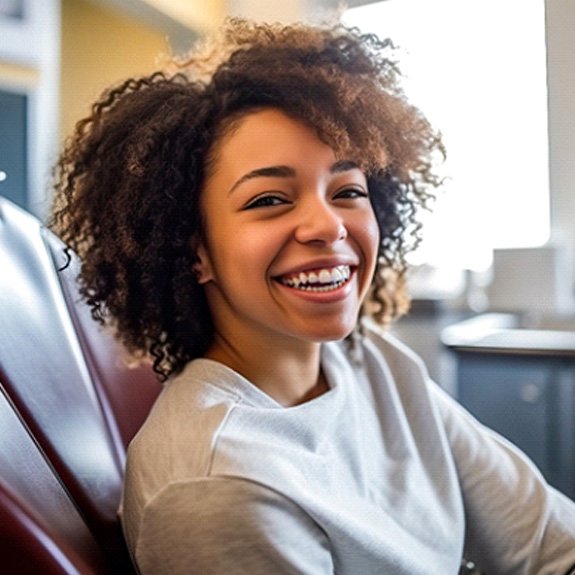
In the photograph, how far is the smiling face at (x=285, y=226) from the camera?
2.49 ft

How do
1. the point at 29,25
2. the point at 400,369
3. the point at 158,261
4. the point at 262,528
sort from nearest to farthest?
the point at 262,528
the point at 158,261
the point at 400,369
the point at 29,25

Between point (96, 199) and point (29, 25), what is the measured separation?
4.06 feet

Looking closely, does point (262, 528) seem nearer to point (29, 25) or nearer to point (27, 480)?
point (27, 480)

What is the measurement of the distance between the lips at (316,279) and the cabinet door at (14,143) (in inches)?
39.7

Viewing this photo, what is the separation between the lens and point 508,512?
95 centimetres

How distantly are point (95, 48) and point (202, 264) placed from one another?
6.52ft

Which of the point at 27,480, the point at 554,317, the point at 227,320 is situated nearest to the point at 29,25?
the point at 227,320

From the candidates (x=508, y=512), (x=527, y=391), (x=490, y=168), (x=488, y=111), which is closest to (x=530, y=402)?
(x=527, y=391)

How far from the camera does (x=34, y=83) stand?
1896 millimetres

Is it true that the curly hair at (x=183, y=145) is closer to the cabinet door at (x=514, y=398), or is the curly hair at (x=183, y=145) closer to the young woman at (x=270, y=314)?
the young woman at (x=270, y=314)

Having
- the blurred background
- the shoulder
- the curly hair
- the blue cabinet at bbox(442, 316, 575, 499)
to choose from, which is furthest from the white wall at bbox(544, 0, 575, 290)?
the shoulder

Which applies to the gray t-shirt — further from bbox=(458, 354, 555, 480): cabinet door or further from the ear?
bbox=(458, 354, 555, 480): cabinet door

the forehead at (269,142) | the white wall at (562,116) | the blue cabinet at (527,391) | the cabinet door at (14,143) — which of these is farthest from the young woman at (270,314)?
the white wall at (562,116)

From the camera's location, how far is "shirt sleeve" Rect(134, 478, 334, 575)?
628 millimetres
